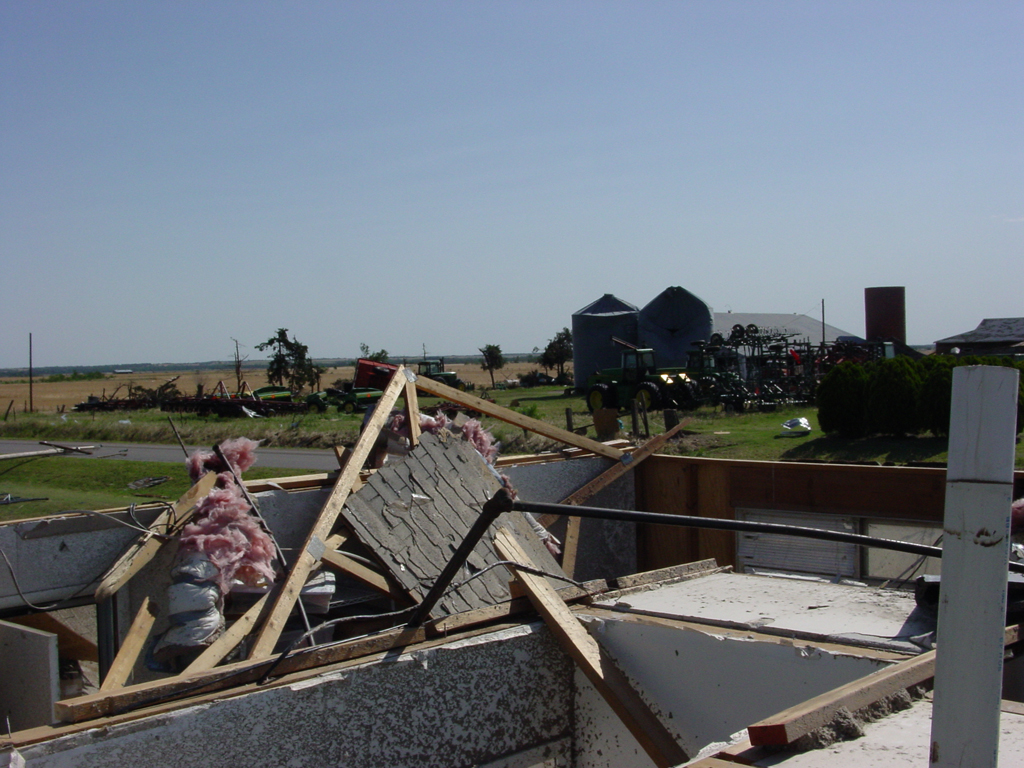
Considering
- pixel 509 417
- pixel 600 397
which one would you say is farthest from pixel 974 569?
pixel 600 397

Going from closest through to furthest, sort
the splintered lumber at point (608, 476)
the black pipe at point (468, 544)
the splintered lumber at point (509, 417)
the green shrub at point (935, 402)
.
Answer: the black pipe at point (468, 544), the splintered lumber at point (509, 417), the splintered lumber at point (608, 476), the green shrub at point (935, 402)

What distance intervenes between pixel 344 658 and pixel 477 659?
618 mm

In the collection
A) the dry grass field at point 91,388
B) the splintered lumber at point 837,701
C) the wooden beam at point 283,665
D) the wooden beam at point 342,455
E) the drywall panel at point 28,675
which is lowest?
the dry grass field at point 91,388

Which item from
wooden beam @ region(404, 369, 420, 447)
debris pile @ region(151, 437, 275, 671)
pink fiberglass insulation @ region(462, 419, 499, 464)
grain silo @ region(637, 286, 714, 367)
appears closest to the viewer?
debris pile @ region(151, 437, 275, 671)

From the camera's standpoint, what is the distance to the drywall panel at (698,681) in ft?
11.3

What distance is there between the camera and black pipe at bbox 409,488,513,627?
2711 mm

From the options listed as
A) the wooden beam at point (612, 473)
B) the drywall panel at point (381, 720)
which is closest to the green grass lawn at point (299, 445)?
the wooden beam at point (612, 473)

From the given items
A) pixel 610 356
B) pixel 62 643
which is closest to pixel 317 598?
pixel 62 643

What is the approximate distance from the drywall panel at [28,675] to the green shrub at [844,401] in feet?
60.0

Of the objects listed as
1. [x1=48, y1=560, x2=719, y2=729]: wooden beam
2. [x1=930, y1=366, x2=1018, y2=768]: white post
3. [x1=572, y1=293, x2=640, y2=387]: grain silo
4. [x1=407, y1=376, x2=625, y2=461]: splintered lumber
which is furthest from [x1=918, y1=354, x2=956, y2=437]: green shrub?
[x1=572, y1=293, x2=640, y2=387]: grain silo

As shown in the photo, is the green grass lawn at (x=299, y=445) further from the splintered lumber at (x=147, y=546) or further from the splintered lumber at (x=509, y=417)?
the splintered lumber at (x=147, y=546)

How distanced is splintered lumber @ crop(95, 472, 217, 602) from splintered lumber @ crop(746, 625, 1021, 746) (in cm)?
410

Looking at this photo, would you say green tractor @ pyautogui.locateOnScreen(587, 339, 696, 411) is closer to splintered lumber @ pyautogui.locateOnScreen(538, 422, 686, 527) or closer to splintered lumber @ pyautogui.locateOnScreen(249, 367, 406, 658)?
splintered lumber @ pyautogui.locateOnScreen(538, 422, 686, 527)

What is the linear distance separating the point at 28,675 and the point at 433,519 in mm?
2670
